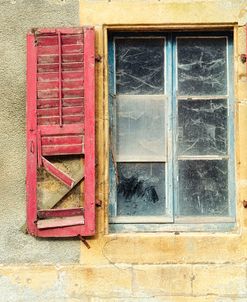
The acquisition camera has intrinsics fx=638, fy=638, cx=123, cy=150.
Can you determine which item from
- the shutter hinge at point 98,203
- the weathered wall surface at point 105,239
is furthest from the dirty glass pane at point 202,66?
the shutter hinge at point 98,203

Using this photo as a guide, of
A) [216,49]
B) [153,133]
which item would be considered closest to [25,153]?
[153,133]

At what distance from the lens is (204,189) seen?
15.9 feet

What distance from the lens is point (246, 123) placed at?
4754 millimetres

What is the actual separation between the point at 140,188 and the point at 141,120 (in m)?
0.52

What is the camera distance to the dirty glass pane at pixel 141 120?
4867 mm

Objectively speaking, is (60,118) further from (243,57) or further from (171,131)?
(243,57)

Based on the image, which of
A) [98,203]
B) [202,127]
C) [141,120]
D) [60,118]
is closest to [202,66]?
[202,127]

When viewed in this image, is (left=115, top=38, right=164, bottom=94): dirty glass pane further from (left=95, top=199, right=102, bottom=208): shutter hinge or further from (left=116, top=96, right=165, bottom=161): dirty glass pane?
(left=95, top=199, right=102, bottom=208): shutter hinge

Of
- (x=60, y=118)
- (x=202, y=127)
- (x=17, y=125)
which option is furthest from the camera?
(x=202, y=127)

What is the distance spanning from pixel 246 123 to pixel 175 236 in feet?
3.26

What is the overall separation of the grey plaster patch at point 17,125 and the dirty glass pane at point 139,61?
0.43 metres

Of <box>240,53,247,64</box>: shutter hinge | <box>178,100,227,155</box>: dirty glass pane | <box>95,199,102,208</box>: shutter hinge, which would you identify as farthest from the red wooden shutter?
<box>240,53,247,64</box>: shutter hinge

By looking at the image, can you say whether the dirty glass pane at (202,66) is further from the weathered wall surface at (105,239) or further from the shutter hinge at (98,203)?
the shutter hinge at (98,203)

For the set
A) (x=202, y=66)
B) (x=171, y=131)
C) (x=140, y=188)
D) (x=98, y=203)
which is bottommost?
(x=98, y=203)
